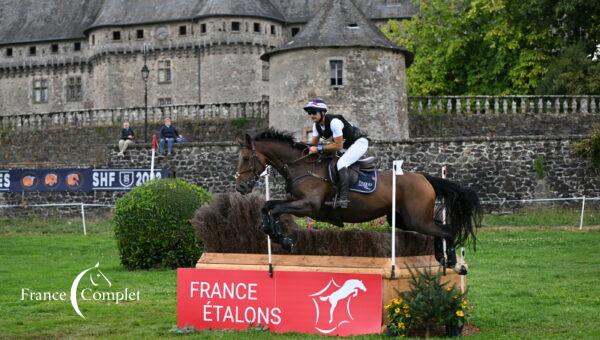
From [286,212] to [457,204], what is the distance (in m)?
2.56

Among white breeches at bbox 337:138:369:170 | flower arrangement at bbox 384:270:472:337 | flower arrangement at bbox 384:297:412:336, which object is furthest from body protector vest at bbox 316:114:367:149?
flower arrangement at bbox 384:297:412:336

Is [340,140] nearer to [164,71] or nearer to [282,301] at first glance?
[282,301]

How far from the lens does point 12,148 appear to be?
6344 centimetres

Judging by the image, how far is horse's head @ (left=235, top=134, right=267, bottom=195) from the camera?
16500 mm

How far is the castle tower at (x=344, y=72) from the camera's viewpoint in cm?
4775

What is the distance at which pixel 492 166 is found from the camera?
41.9 metres

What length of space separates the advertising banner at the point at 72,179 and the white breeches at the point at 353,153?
979 inches

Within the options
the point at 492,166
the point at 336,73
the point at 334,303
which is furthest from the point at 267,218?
the point at 336,73

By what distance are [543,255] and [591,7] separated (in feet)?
103

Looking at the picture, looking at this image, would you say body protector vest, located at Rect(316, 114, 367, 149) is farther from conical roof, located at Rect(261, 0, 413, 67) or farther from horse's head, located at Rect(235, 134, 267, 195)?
conical roof, located at Rect(261, 0, 413, 67)

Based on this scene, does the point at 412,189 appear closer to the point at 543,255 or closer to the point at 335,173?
the point at 335,173

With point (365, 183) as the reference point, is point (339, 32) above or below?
above

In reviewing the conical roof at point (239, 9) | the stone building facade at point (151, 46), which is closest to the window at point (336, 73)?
the stone building facade at point (151, 46)

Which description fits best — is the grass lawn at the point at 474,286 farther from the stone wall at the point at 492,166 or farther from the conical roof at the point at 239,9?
the conical roof at the point at 239,9
